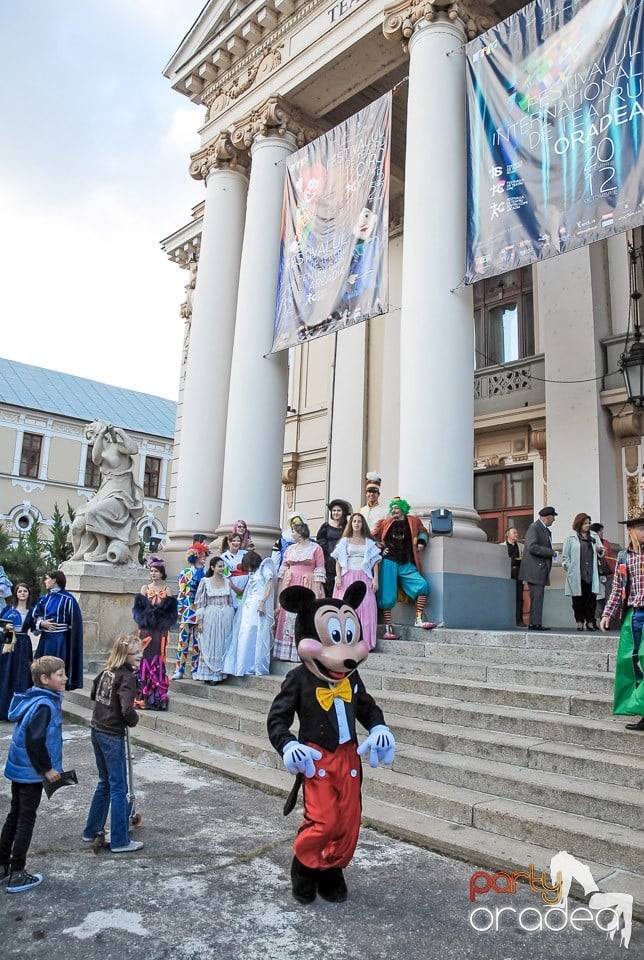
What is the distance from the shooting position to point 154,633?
8.17 metres

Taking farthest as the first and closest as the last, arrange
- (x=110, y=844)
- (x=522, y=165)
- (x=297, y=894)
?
(x=522, y=165) < (x=110, y=844) < (x=297, y=894)

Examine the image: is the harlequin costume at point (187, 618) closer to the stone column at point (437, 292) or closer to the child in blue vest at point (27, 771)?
the stone column at point (437, 292)

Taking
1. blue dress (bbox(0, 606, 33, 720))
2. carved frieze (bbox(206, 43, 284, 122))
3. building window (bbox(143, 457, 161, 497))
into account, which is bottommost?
blue dress (bbox(0, 606, 33, 720))

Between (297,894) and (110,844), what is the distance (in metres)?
1.29

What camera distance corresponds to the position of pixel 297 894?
3334 mm

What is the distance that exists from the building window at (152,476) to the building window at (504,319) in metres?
36.2

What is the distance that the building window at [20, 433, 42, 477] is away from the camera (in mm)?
43094

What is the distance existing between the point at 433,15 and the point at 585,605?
337 inches

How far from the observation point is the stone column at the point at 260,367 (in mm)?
12008

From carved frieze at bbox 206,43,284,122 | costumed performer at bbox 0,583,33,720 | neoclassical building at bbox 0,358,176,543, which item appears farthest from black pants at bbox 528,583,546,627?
neoclassical building at bbox 0,358,176,543

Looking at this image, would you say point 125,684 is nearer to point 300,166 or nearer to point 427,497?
point 427,497

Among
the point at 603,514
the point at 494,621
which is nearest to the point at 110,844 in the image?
the point at 494,621

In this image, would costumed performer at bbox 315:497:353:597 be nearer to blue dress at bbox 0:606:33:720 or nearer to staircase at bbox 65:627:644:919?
staircase at bbox 65:627:644:919

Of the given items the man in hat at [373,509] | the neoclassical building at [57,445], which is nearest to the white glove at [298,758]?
the man in hat at [373,509]
